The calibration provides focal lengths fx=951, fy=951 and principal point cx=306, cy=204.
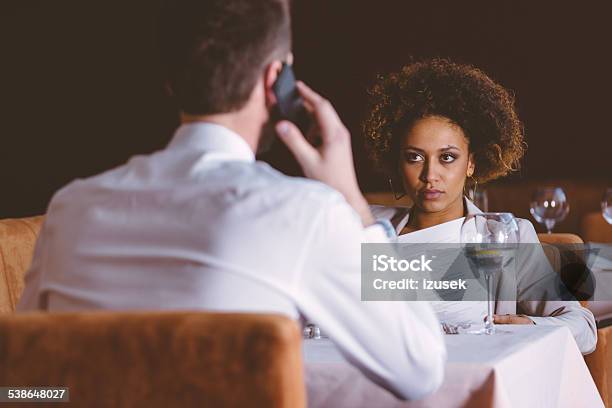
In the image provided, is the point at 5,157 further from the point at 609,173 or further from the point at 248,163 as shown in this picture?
the point at 248,163

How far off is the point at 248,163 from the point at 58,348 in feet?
1.21

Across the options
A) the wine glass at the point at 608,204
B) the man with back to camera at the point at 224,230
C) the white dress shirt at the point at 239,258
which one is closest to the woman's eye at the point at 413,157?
the man with back to camera at the point at 224,230

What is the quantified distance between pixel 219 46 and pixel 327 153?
242 mm

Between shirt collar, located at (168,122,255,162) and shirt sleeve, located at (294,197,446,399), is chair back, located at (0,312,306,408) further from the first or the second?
shirt collar, located at (168,122,255,162)

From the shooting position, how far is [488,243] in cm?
192

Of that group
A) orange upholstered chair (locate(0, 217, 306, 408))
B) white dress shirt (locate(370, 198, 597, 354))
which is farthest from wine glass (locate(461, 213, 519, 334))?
orange upholstered chair (locate(0, 217, 306, 408))

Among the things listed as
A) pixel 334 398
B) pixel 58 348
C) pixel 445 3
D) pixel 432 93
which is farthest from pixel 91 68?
pixel 58 348

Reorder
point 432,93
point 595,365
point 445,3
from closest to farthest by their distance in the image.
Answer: point 595,365 → point 432,93 → point 445,3

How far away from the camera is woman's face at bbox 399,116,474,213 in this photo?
275 cm

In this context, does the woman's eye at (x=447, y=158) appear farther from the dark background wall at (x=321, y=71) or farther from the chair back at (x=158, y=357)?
the dark background wall at (x=321, y=71)

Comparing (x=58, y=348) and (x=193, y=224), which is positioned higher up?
(x=193, y=224)

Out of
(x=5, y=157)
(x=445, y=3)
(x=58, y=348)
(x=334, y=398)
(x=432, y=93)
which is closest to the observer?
(x=58, y=348)

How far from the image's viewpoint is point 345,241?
1145 mm

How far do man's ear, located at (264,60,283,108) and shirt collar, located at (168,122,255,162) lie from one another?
0.07m
